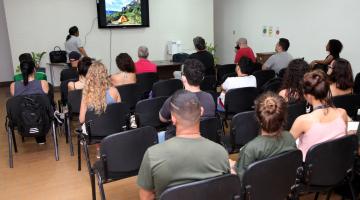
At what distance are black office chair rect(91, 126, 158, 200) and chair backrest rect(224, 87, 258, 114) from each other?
1.64 m

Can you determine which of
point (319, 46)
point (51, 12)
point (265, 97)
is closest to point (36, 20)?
point (51, 12)

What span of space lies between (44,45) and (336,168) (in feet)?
23.9

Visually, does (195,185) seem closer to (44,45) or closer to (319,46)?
(319,46)

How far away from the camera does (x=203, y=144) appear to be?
172cm

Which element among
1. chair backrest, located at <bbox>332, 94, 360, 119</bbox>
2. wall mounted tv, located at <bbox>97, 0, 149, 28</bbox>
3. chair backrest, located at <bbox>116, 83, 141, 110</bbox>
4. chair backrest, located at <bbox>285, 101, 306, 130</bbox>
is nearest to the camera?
chair backrest, located at <bbox>285, 101, 306, 130</bbox>

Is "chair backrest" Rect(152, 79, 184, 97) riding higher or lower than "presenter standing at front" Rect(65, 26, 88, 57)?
lower

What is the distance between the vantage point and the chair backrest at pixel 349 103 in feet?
10.9

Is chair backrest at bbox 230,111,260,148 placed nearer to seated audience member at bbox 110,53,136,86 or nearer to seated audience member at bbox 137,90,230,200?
seated audience member at bbox 137,90,230,200

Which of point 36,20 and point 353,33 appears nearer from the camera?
point 353,33

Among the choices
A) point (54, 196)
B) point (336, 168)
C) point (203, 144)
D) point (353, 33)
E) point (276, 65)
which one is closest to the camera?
point (203, 144)

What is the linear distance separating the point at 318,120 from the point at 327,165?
30 centimetres

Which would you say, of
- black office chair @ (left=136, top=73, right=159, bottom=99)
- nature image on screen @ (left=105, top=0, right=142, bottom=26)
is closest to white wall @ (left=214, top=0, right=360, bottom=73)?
nature image on screen @ (left=105, top=0, right=142, bottom=26)

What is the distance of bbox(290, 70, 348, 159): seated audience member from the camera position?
2334 millimetres

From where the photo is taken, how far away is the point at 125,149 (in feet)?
8.25
